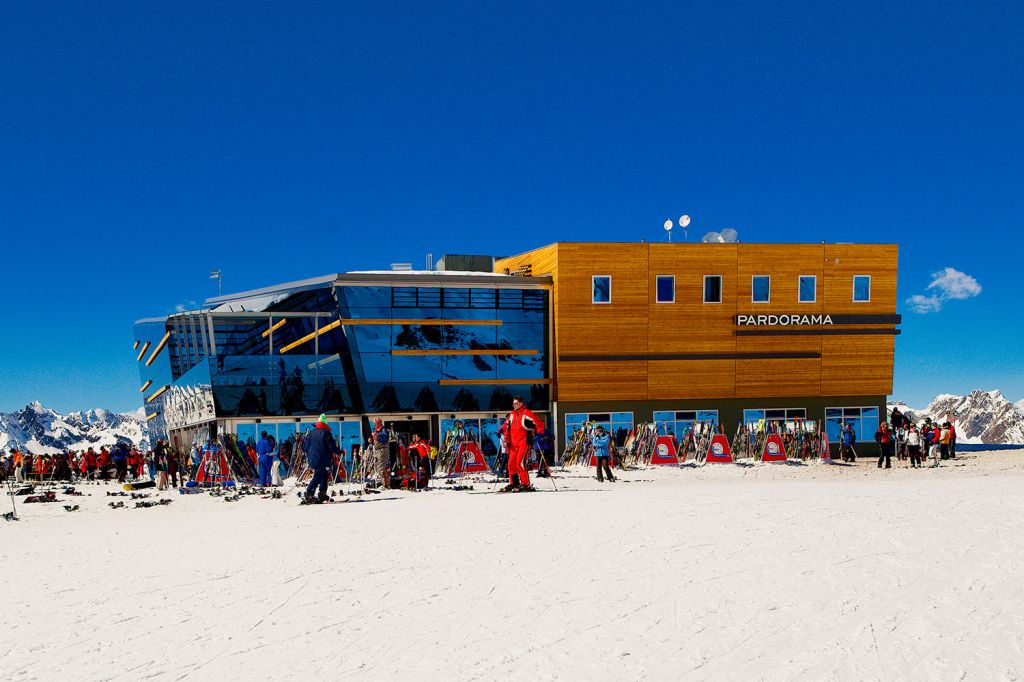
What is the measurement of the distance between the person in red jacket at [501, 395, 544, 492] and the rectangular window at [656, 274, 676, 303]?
729 inches

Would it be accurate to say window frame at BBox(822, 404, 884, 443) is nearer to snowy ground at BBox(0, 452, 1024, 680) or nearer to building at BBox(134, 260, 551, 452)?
building at BBox(134, 260, 551, 452)

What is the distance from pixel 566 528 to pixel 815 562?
3070mm

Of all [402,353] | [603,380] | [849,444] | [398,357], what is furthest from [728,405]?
[398,357]

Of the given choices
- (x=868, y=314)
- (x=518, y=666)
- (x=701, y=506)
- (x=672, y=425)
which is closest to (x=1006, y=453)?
(x=868, y=314)

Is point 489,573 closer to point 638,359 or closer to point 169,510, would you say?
point 169,510

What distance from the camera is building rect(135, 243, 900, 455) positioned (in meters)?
34.0

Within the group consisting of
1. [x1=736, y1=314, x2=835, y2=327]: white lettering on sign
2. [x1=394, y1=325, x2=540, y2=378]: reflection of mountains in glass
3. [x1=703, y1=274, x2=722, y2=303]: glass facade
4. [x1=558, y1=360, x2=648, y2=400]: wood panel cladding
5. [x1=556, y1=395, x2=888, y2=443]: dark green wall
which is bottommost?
[x1=556, y1=395, x2=888, y2=443]: dark green wall

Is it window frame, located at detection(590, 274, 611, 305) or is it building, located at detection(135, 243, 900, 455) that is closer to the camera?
building, located at detection(135, 243, 900, 455)

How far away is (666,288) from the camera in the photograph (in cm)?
3509

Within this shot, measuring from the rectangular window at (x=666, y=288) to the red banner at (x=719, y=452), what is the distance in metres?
6.35

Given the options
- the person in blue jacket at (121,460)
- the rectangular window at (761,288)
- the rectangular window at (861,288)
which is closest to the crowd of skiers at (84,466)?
the person in blue jacket at (121,460)

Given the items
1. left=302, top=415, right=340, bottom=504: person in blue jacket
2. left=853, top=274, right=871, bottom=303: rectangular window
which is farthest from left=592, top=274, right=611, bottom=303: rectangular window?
left=302, top=415, right=340, bottom=504: person in blue jacket

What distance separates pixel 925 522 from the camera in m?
10.6

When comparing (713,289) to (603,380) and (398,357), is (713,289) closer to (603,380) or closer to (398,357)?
(603,380)
